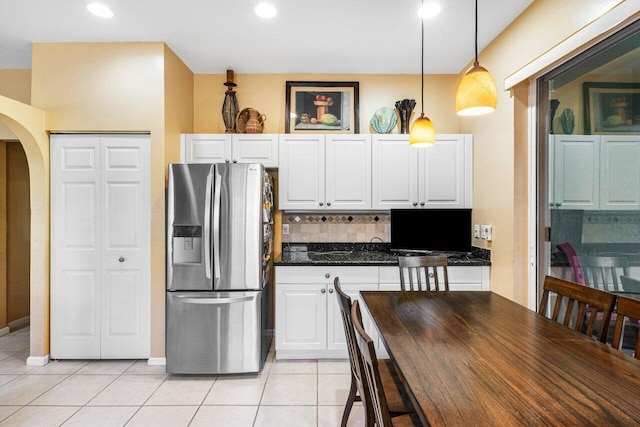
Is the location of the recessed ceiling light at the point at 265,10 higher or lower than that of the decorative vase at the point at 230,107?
higher

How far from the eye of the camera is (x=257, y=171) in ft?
9.41

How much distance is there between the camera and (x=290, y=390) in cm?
264

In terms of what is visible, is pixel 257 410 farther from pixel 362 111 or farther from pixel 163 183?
pixel 362 111

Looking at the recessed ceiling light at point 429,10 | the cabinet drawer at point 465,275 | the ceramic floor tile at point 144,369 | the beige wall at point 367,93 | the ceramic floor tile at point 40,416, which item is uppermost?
the recessed ceiling light at point 429,10

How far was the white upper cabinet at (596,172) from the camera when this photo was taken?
1.85 meters

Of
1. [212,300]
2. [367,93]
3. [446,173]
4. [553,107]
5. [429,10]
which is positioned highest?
[429,10]

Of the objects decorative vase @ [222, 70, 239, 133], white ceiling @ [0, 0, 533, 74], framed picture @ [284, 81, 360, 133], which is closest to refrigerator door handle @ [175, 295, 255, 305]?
decorative vase @ [222, 70, 239, 133]

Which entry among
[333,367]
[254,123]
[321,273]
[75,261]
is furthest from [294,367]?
[254,123]

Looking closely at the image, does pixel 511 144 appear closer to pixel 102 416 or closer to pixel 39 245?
pixel 102 416

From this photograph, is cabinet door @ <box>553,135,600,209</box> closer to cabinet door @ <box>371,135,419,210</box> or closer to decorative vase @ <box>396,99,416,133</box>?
cabinet door @ <box>371,135,419,210</box>

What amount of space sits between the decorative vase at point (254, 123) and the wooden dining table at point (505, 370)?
237 cm

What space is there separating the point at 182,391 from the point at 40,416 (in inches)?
34.4

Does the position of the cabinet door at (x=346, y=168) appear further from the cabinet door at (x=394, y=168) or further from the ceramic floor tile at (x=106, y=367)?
the ceramic floor tile at (x=106, y=367)

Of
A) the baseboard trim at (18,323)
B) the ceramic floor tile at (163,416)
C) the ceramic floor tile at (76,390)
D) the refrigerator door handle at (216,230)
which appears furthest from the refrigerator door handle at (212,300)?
the baseboard trim at (18,323)
